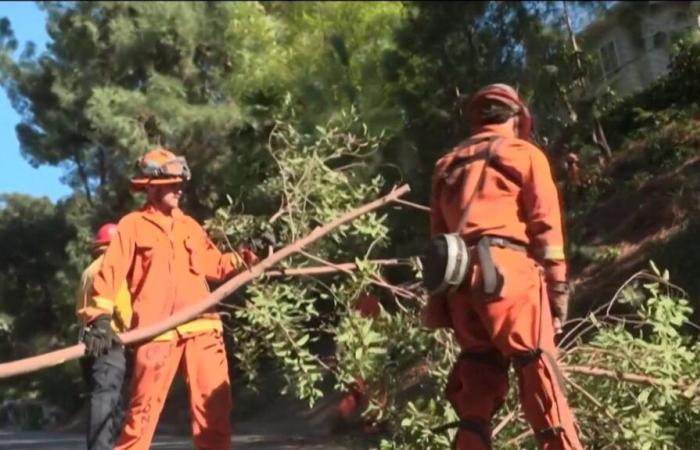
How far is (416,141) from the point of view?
1278 cm

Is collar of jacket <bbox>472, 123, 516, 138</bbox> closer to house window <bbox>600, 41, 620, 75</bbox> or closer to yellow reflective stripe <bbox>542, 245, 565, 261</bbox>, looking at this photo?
yellow reflective stripe <bbox>542, 245, 565, 261</bbox>

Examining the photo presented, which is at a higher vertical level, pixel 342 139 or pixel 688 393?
pixel 342 139

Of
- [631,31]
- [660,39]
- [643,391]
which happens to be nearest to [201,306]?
[643,391]

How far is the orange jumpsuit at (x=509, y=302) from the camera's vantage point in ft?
17.4

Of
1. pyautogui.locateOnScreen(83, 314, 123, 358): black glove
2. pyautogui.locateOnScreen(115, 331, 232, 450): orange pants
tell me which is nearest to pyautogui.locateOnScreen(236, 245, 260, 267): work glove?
A: pyautogui.locateOnScreen(115, 331, 232, 450): orange pants

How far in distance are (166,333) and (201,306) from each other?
0.76ft

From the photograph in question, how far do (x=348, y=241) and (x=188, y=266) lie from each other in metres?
2.05

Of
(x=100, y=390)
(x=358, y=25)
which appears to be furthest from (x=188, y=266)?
(x=358, y=25)

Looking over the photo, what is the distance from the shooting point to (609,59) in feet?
46.5

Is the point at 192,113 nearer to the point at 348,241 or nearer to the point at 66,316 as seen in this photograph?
the point at 66,316

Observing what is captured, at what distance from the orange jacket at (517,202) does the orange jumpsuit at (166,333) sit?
1.88m

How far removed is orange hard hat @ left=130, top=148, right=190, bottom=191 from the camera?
7.12m

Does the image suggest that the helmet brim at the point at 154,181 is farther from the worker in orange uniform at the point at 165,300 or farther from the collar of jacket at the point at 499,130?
the collar of jacket at the point at 499,130

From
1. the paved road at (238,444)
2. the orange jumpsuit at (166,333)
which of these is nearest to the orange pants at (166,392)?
the orange jumpsuit at (166,333)
